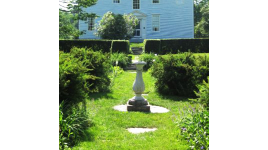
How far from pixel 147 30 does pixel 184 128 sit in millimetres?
27185

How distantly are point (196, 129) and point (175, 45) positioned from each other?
744 inches

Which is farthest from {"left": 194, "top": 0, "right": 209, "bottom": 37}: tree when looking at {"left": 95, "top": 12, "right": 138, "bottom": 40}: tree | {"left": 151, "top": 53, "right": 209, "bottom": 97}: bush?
{"left": 151, "top": 53, "right": 209, "bottom": 97}: bush

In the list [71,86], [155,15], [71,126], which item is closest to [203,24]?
[155,15]

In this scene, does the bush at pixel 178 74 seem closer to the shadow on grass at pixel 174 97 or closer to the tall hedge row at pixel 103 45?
the shadow on grass at pixel 174 97

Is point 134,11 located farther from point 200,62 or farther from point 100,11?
point 200,62

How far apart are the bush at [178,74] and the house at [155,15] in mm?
22206

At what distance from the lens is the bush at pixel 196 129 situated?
4.44 meters

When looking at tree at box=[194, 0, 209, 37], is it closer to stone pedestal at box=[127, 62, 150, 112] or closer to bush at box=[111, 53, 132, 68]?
bush at box=[111, 53, 132, 68]

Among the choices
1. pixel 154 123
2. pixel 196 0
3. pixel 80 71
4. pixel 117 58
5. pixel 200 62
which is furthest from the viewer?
pixel 196 0

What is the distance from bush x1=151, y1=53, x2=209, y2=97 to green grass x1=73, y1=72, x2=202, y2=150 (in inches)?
22.8

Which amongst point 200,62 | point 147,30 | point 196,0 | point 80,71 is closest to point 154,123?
point 80,71

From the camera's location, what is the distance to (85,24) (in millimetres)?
31375
